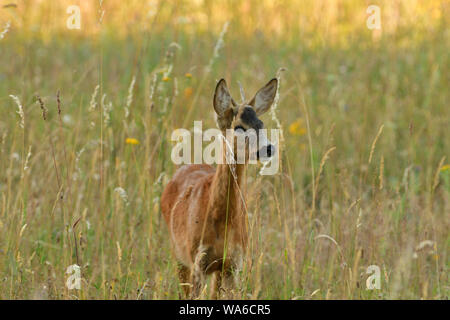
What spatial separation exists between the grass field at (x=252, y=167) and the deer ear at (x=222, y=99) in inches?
14.3

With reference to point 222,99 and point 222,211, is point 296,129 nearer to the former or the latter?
point 222,211

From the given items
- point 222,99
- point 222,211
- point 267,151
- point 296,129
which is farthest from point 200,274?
point 296,129

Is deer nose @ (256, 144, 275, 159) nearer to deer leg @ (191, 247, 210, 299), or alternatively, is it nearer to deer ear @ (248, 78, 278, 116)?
deer ear @ (248, 78, 278, 116)

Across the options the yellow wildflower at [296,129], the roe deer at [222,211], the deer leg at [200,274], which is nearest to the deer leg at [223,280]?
the roe deer at [222,211]

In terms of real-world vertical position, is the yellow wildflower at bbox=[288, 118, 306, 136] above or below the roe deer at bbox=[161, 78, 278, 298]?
above

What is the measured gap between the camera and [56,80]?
816 centimetres

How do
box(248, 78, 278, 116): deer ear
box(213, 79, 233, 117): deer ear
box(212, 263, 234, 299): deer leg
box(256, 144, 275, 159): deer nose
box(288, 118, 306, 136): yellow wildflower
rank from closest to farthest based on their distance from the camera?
box(256, 144, 275, 159): deer nose
box(213, 79, 233, 117): deer ear
box(248, 78, 278, 116): deer ear
box(212, 263, 234, 299): deer leg
box(288, 118, 306, 136): yellow wildflower

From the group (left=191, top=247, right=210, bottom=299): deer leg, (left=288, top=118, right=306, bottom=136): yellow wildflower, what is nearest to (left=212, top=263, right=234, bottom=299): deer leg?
(left=191, top=247, right=210, bottom=299): deer leg

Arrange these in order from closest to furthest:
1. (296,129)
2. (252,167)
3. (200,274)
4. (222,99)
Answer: (222,99)
(200,274)
(252,167)
(296,129)

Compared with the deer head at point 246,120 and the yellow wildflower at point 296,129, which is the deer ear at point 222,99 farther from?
the yellow wildflower at point 296,129

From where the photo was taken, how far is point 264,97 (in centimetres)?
417

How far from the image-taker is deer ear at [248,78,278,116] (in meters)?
4.14

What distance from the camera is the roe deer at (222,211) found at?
157 inches

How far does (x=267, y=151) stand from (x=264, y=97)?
0.43m
